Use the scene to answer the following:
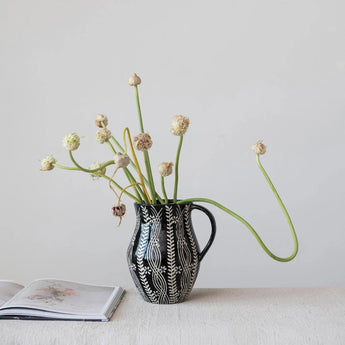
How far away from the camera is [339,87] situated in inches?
84.9

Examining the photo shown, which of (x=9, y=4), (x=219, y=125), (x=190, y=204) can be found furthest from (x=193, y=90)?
(x=190, y=204)

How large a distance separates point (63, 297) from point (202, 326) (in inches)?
11.5

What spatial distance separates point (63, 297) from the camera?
110 cm

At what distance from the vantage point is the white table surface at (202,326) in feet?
3.06

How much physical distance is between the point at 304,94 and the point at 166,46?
55 cm

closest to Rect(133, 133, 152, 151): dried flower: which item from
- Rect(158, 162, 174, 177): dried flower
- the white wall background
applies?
Rect(158, 162, 174, 177): dried flower

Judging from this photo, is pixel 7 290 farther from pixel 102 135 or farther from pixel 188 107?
pixel 188 107

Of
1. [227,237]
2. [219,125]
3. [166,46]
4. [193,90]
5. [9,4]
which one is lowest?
[227,237]

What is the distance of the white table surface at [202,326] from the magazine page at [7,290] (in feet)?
0.41

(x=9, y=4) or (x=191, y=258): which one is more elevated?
(x=9, y=4)

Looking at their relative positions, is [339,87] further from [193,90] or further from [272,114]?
[193,90]

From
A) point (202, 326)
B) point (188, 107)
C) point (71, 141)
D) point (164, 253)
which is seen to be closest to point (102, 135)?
point (71, 141)

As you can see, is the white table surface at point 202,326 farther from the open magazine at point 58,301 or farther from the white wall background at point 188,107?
the white wall background at point 188,107

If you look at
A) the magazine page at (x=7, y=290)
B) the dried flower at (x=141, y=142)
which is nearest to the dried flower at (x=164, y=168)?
the dried flower at (x=141, y=142)
